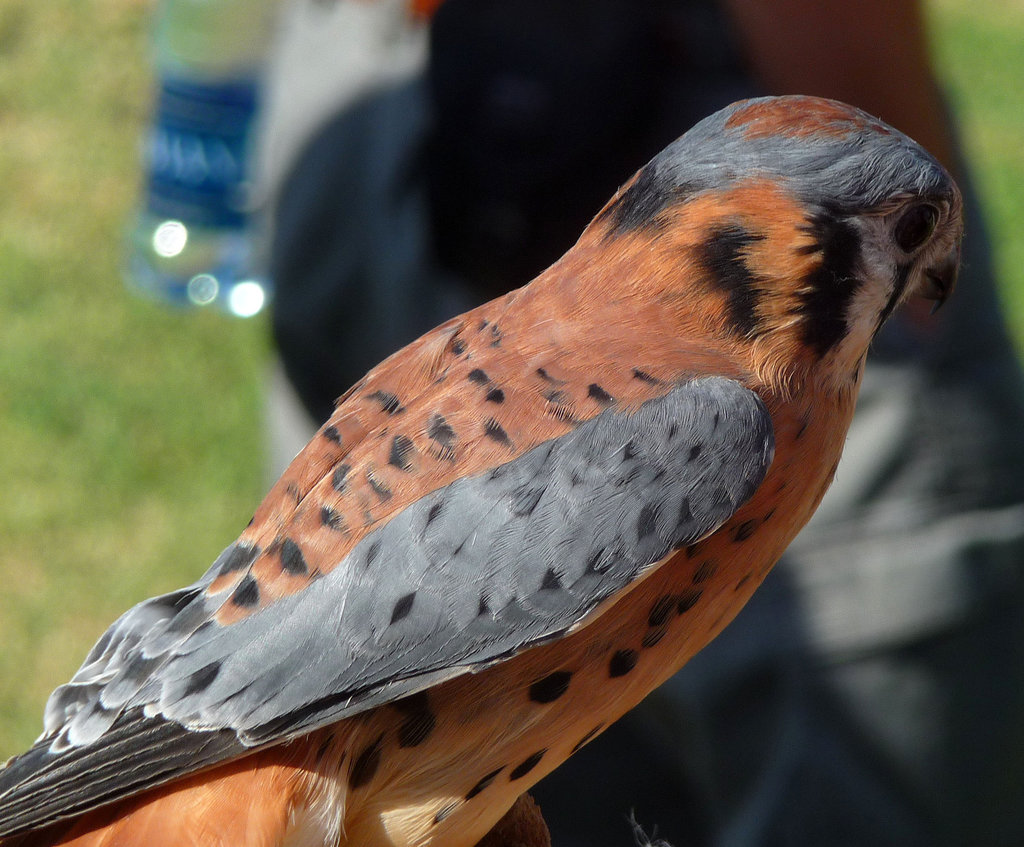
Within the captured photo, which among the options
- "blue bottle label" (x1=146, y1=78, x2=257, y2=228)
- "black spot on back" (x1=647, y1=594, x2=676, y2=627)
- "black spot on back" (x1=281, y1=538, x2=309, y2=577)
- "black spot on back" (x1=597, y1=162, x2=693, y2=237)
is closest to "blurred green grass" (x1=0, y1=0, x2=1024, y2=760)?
"blue bottle label" (x1=146, y1=78, x2=257, y2=228)

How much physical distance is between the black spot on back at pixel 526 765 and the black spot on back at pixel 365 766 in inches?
8.1

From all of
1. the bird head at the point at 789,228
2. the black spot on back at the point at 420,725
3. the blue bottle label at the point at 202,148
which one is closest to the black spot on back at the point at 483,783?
the black spot on back at the point at 420,725

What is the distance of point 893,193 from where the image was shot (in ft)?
5.84

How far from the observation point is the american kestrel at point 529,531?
1756 mm

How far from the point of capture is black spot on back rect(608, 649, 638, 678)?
1831 millimetres

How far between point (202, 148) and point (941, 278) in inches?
183

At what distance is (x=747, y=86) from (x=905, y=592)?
60.8 inches

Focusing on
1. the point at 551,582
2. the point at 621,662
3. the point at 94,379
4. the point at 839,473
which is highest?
the point at 94,379

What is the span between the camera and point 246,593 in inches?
72.1

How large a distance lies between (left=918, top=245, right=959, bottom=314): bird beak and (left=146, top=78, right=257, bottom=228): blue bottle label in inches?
180

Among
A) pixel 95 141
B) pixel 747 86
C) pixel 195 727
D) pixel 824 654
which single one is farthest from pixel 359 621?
pixel 95 141

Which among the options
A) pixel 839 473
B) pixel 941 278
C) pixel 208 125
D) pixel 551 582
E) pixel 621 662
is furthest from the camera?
pixel 208 125

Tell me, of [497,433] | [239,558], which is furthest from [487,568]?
[239,558]

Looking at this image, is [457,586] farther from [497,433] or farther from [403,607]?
[497,433]
